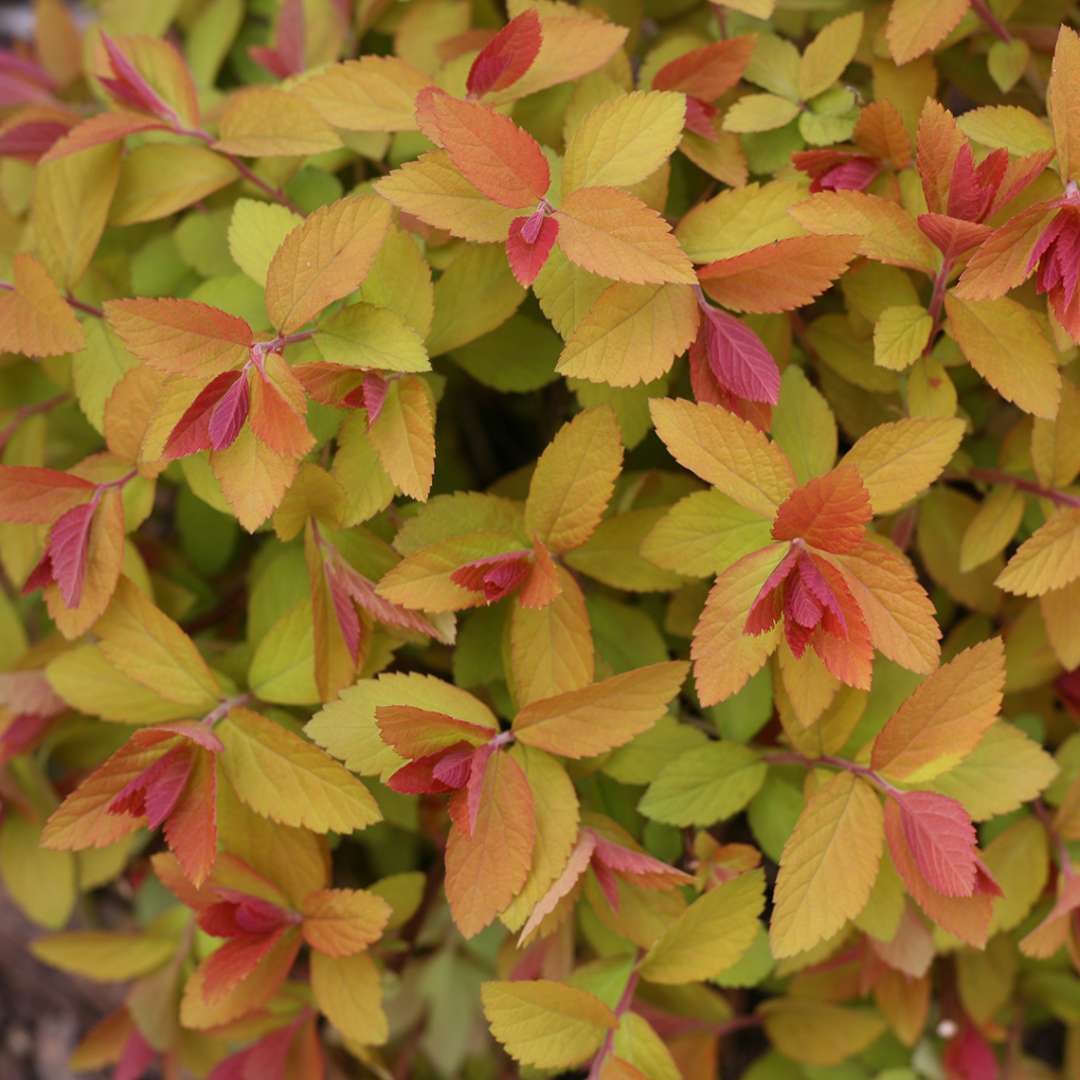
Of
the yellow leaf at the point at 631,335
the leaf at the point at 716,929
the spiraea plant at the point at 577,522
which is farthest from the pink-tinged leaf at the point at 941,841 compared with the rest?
the yellow leaf at the point at 631,335

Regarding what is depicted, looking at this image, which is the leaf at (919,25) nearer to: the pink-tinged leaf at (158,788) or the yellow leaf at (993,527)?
the yellow leaf at (993,527)

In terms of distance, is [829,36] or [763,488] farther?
[829,36]

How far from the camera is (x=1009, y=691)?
100 centimetres

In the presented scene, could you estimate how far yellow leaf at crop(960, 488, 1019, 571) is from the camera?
882 mm

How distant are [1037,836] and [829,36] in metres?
0.71

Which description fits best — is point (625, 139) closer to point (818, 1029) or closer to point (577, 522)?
point (577, 522)

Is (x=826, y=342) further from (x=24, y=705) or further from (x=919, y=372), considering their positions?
(x=24, y=705)

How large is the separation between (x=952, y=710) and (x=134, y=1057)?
83cm

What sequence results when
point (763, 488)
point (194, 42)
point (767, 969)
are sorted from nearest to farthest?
point (763, 488) < point (767, 969) < point (194, 42)

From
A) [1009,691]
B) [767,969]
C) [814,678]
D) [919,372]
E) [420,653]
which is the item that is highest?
[919,372]

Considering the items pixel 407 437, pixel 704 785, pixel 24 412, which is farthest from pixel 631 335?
pixel 24 412

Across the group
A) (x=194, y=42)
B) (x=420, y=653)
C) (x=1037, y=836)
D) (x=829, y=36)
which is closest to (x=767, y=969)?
(x=1037, y=836)

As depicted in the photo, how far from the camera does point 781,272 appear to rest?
744mm

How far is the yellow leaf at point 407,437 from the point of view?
0.74 metres
